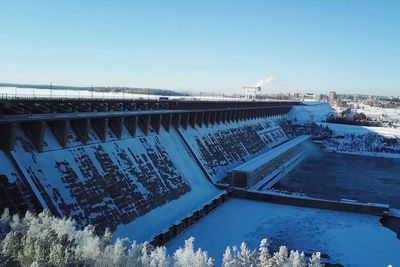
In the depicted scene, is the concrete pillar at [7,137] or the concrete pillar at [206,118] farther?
the concrete pillar at [206,118]

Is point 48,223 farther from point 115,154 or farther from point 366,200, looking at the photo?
point 366,200

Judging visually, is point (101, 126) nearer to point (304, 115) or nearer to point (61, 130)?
point (61, 130)

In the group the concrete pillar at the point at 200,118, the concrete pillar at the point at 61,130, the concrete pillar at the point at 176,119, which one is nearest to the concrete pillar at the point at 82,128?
the concrete pillar at the point at 61,130

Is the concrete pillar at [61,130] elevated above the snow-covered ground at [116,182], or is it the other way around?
the concrete pillar at [61,130]

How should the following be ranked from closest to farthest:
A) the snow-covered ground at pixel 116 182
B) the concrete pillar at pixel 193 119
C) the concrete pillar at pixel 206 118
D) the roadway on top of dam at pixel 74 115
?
1. the roadway on top of dam at pixel 74 115
2. the snow-covered ground at pixel 116 182
3. the concrete pillar at pixel 193 119
4. the concrete pillar at pixel 206 118

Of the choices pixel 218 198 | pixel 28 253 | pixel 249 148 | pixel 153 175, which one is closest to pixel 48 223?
pixel 28 253

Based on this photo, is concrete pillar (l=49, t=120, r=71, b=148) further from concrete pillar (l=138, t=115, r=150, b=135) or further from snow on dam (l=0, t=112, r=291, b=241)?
concrete pillar (l=138, t=115, r=150, b=135)

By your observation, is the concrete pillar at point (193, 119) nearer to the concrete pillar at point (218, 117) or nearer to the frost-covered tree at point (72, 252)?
the concrete pillar at point (218, 117)
